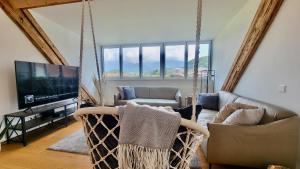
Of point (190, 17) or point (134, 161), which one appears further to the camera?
point (190, 17)

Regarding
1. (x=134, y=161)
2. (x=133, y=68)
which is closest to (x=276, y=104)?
(x=134, y=161)

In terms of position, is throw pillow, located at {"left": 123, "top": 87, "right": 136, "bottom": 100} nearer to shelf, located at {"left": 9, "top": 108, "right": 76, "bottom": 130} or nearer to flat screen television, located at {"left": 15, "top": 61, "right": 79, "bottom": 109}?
flat screen television, located at {"left": 15, "top": 61, "right": 79, "bottom": 109}

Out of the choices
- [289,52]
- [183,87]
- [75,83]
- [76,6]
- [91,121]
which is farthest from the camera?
[183,87]

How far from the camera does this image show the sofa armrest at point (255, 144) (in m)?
1.84

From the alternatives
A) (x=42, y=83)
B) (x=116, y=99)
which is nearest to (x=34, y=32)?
(x=42, y=83)

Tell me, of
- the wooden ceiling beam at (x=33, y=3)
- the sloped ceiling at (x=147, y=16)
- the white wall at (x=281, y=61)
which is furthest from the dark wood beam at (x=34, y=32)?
the white wall at (x=281, y=61)

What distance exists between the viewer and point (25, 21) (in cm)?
315

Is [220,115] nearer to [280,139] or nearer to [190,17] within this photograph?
[280,139]

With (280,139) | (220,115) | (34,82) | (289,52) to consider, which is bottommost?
→ (280,139)

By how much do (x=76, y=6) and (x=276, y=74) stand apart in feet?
10.8

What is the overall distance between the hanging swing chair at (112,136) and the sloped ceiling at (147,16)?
7.80ft

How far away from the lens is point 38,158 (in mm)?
2393

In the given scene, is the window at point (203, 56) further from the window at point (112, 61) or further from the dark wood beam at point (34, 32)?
the dark wood beam at point (34, 32)

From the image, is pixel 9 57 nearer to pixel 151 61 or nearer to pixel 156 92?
pixel 156 92
